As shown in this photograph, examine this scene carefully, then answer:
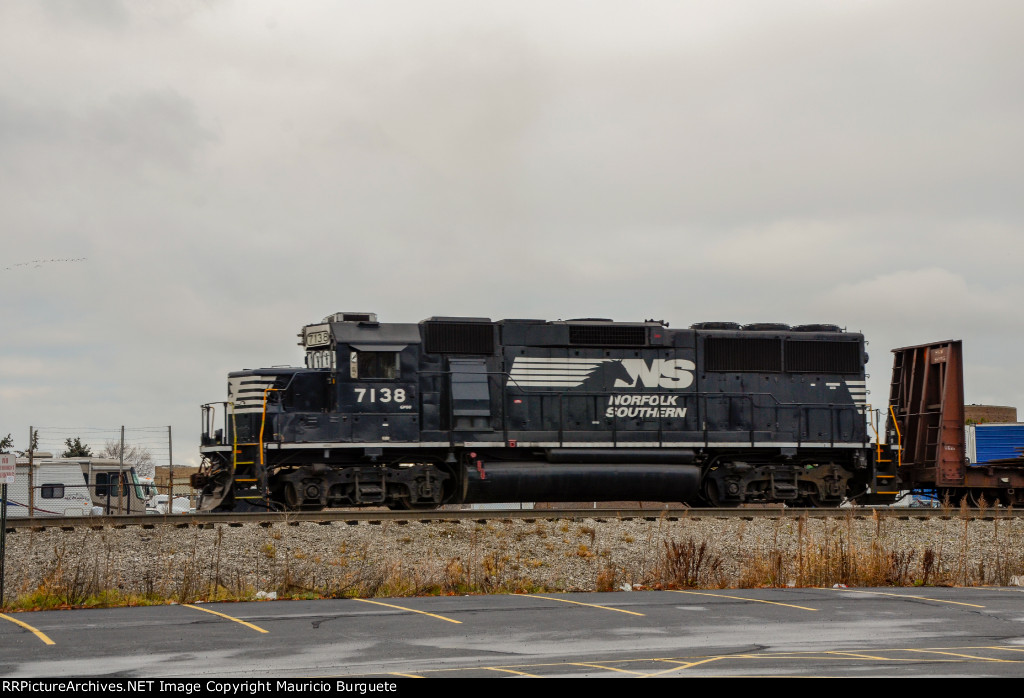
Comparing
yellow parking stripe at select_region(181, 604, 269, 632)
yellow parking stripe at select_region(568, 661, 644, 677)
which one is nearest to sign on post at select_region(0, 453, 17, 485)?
yellow parking stripe at select_region(181, 604, 269, 632)

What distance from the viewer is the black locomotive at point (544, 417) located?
66.8 ft

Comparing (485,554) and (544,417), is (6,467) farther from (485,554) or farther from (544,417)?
(544,417)

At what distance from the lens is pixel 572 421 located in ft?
71.1

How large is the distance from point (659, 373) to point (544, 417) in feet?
Answer: 8.92

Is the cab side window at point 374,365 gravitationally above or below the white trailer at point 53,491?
above

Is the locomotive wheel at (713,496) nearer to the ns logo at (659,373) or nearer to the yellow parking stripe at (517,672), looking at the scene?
the ns logo at (659,373)

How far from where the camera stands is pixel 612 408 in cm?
2186

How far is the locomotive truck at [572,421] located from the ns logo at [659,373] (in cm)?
3

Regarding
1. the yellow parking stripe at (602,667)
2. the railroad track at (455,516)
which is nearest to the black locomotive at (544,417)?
the railroad track at (455,516)

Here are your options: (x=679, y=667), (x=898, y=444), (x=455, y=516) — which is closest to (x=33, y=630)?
(x=679, y=667)

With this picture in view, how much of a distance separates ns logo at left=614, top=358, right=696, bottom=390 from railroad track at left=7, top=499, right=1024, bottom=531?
3.27 meters

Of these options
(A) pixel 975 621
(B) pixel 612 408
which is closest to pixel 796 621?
(A) pixel 975 621
